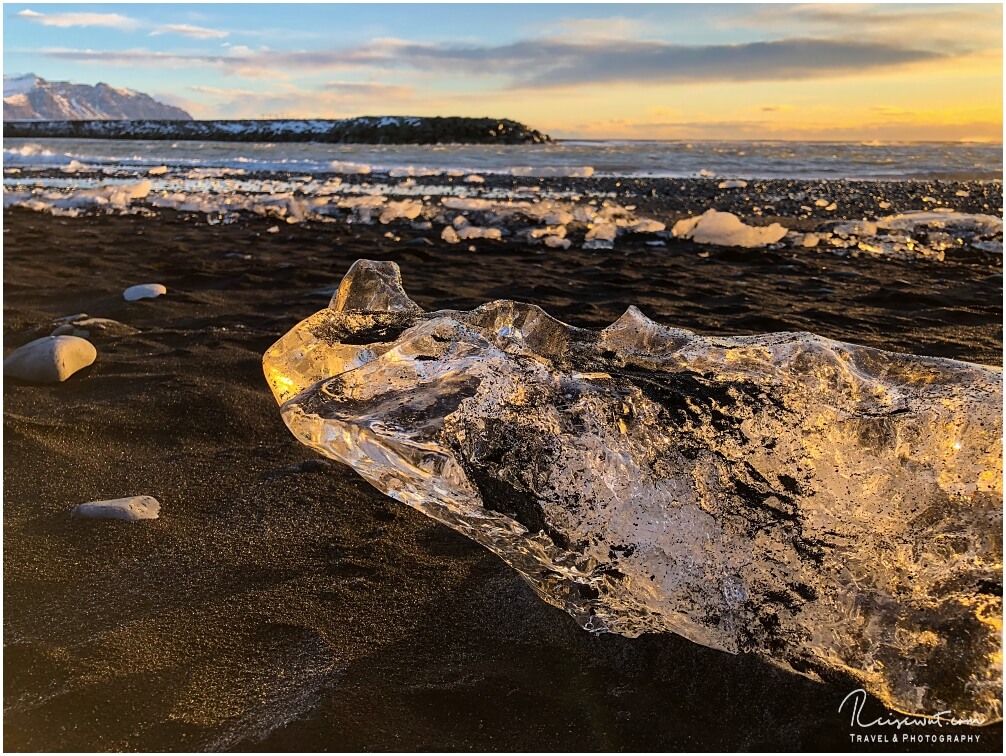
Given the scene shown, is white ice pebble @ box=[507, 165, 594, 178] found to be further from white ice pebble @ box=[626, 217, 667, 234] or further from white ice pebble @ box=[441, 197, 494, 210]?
white ice pebble @ box=[626, 217, 667, 234]

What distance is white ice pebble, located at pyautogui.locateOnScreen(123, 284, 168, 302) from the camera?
450cm

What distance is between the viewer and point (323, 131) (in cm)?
5116

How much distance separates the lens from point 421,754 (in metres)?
1.27

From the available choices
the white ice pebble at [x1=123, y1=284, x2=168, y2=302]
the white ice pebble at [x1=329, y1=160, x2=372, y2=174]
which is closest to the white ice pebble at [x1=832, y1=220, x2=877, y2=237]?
the white ice pebble at [x1=123, y1=284, x2=168, y2=302]

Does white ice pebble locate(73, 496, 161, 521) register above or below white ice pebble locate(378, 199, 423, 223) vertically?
below

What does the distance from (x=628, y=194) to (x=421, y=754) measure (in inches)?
Answer: 512

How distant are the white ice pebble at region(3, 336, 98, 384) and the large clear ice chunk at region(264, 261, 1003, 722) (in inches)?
87.8

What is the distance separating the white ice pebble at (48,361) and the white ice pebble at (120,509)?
123 cm

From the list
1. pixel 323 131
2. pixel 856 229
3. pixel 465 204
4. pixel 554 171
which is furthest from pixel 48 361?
pixel 323 131

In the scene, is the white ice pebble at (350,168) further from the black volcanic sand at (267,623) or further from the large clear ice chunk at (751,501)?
the large clear ice chunk at (751,501)

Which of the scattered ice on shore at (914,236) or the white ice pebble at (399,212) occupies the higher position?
the white ice pebble at (399,212)

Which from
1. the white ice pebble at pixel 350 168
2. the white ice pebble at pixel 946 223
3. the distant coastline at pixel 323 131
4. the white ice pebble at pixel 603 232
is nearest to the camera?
the white ice pebble at pixel 603 232

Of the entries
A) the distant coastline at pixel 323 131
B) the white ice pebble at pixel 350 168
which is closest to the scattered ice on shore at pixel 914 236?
the white ice pebble at pixel 350 168

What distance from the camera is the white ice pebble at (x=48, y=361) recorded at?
2988 mm
